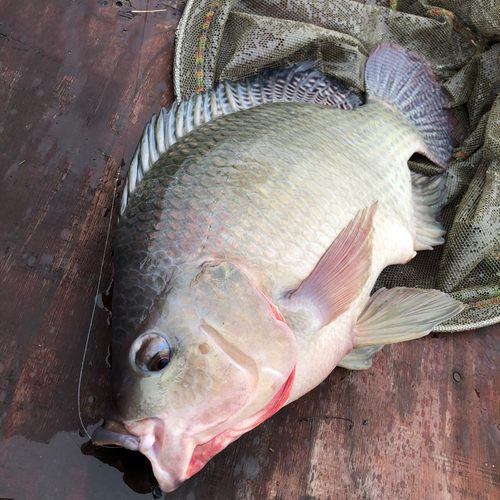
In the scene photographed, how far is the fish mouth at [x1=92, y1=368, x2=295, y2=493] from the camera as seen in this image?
0.89m

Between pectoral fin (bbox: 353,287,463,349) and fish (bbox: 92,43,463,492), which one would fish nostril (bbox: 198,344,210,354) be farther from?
pectoral fin (bbox: 353,287,463,349)

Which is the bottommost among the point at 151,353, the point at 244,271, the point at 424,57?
the point at 151,353

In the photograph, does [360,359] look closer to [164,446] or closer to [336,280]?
[336,280]

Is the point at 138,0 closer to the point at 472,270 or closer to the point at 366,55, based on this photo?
the point at 366,55

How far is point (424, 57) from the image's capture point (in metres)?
1.94

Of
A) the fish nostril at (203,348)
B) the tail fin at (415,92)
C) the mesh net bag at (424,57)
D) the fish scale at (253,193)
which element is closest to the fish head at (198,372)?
the fish nostril at (203,348)

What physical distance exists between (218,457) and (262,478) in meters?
0.17

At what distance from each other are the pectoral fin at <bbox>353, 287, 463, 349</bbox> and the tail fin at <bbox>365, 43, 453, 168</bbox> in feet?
2.68

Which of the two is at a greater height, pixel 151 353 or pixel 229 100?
pixel 229 100

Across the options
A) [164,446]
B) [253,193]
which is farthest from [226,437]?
[253,193]

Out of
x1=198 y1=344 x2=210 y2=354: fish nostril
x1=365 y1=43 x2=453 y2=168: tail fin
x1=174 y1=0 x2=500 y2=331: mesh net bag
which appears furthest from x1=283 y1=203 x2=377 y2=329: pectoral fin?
x1=365 y1=43 x2=453 y2=168: tail fin

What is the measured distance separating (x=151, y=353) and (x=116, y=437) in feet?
0.75

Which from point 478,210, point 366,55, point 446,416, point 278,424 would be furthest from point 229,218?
point 366,55

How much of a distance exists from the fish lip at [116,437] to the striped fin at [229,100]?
0.65 meters
